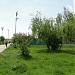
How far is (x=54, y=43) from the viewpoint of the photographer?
38844mm

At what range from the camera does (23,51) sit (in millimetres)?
26781

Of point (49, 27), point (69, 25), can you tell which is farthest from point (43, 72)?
point (69, 25)

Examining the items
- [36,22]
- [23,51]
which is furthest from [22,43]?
[36,22]

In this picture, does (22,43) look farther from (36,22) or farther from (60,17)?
(60,17)

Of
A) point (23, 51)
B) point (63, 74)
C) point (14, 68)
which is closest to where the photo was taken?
point (63, 74)

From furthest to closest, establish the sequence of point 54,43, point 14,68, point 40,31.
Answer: point 40,31
point 54,43
point 14,68

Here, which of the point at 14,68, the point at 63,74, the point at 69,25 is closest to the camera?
the point at 63,74

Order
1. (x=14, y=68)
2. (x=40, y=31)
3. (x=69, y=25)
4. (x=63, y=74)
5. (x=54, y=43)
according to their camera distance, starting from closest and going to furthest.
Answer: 1. (x=63, y=74)
2. (x=14, y=68)
3. (x=54, y=43)
4. (x=40, y=31)
5. (x=69, y=25)

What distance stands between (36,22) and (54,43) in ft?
21.5

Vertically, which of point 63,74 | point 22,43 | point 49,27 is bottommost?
point 63,74

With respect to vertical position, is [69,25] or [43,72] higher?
[69,25]

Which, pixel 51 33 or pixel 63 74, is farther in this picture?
pixel 51 33

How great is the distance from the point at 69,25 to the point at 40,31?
19.1ft

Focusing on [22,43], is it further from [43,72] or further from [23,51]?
[43,72]
